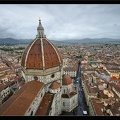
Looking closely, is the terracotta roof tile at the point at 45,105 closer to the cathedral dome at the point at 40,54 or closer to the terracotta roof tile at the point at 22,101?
the terracotta roof tile at the point at 22,101

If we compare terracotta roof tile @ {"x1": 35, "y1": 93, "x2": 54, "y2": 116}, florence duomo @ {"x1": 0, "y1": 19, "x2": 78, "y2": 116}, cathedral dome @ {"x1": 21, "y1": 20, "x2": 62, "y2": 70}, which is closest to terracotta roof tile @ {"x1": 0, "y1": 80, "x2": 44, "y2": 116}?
florence duomo @ {"x1": 0, "y1": 19, "x2": 78, "y2": 116}

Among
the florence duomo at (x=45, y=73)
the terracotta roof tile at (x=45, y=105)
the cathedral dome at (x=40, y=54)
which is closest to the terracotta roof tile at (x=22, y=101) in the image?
the florence duomo at (x=45, y=73)

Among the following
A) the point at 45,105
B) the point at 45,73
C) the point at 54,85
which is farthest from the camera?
the point at 54,85

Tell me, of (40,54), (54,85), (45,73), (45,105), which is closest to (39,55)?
(40,54)

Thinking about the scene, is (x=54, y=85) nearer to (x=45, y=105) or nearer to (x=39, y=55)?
(x=45, y=105)

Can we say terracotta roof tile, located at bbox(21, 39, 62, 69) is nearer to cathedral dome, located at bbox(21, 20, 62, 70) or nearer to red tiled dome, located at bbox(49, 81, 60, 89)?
cathedral dome, located at bbox(21, 20, 62, 70)

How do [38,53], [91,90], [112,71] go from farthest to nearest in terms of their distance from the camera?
1. [112,71]
2. [91,90]
3. [38,53]
